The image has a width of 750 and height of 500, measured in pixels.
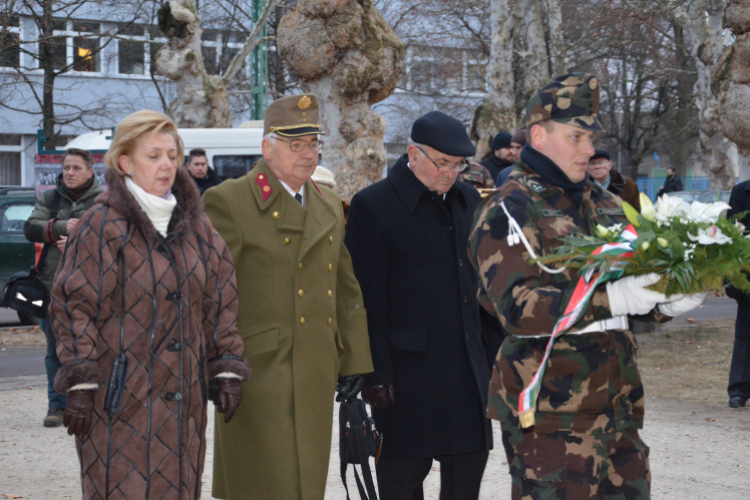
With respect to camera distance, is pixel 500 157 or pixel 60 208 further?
pixel 500 157

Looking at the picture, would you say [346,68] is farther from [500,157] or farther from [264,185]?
[264,185]

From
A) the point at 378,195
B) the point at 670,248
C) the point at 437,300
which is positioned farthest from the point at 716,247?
the point at 378,195

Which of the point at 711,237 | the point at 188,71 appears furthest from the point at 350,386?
the point at 188,71

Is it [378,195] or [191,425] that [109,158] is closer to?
[191,425]

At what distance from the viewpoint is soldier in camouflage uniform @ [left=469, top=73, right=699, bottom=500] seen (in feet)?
10.0

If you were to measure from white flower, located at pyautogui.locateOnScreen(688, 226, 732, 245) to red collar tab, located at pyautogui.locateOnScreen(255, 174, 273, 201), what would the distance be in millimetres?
1943

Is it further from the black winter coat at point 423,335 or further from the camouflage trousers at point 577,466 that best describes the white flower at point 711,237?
the black winter coat at point 423,335

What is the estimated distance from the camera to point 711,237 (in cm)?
281

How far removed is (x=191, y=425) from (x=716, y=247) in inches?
78.8

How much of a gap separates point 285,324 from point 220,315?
1.42 ft

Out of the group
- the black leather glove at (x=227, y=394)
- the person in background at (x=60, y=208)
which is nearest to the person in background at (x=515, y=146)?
the person in background at (x=60, y=208)

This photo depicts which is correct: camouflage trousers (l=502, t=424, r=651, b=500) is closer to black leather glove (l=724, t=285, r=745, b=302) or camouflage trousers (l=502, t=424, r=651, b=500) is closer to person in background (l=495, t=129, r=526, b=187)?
black leather glove (l=724, t=285, r=745, b=302)

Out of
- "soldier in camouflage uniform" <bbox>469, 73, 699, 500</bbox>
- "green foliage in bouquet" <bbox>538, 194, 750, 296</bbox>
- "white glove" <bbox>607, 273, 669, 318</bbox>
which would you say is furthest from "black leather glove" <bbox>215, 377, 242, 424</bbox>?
"white glove" <bbox>607, 273, 669, 318</bbox>

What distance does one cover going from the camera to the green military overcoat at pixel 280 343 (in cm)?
388
